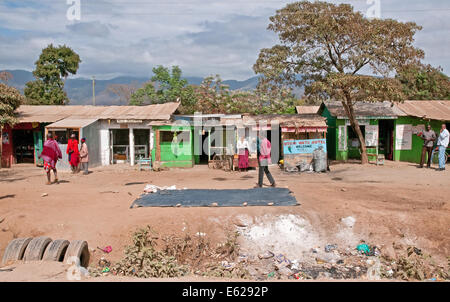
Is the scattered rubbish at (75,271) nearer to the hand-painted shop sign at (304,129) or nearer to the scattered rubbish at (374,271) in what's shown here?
the scattered rubbish at (374,271)

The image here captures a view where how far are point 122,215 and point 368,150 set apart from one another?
14.2 m

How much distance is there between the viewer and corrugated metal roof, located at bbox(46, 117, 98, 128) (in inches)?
652

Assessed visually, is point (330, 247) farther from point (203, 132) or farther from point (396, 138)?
point (396, 138)

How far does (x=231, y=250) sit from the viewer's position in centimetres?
701

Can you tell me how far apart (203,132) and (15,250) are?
11.2 meters

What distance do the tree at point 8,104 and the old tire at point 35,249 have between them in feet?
41.7

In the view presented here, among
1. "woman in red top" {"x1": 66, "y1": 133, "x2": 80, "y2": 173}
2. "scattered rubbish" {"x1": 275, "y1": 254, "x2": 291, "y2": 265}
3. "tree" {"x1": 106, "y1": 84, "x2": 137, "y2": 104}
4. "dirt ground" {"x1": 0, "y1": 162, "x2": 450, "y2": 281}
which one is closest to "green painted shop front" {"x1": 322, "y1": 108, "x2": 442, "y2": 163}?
"dirt ground" {"x1": 0, "y1": 162, "x2": 450, "y2": 281}

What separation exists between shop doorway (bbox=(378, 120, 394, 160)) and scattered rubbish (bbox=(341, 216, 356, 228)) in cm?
1229

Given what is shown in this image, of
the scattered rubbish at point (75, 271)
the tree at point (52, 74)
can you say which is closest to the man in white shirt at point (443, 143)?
the scattered rubbish at point (75, 271)

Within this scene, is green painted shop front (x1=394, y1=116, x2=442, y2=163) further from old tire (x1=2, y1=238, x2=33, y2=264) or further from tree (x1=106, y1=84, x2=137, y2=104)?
tree (x1=106, y1=84, x2=137, y2=104)

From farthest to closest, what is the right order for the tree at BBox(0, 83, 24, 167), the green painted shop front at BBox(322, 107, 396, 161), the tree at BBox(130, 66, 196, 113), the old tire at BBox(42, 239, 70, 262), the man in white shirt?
the tree at BBox(130, 66, 196, 113)
the green painted shop front at BBox(322, 107, 396, 161)
the tree at BBox(0, 83, 24, 167)
the man in white shirt
the old tire at BBox(42, 239, 70, 262)

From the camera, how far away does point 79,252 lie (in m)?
6.27

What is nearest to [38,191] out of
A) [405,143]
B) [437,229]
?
[437,229]

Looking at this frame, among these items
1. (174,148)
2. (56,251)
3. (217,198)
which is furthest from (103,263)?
(174,148)
